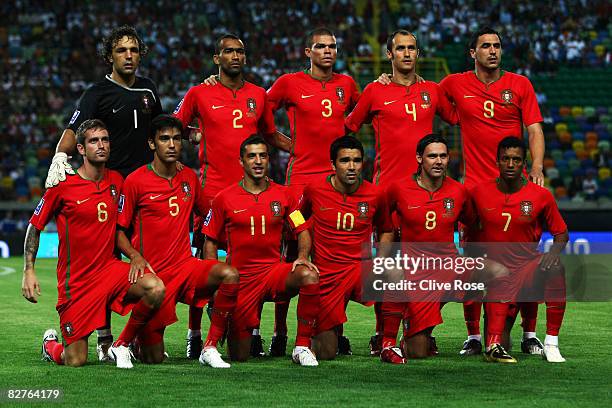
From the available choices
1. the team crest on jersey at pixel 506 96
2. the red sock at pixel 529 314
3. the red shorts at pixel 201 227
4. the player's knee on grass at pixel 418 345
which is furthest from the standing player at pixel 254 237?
the team crest on jersey at pixel 506 96

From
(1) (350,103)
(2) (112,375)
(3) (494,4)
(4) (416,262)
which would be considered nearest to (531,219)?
(4) (416,262)

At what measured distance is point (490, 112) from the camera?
7801mm

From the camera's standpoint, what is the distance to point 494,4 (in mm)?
26047

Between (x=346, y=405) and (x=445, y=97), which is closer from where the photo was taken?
(x=346, y=405)

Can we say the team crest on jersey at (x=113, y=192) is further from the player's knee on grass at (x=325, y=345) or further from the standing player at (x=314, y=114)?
the player's knee on grass at (x=325, y=345)

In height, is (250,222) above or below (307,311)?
above

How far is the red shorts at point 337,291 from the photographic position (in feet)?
24.5

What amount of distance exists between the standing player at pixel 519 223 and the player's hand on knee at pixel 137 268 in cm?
221

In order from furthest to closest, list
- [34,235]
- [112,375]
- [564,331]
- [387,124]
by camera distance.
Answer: [564,331] < [387,124] < [34,235] < [112,375]

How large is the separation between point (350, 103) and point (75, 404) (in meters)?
3.40

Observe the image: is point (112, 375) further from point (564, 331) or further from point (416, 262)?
point (564, 331)

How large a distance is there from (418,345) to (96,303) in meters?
2.09

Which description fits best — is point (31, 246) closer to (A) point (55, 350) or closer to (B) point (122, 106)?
(A) point (55, 350)

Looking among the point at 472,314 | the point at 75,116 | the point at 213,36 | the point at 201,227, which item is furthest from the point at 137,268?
the point at 213,36
